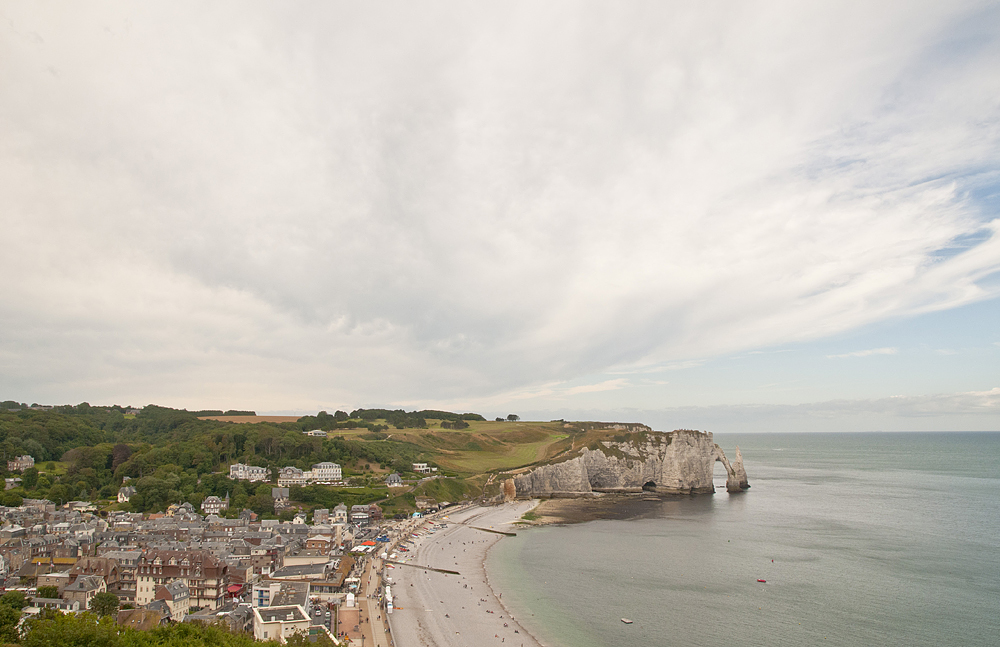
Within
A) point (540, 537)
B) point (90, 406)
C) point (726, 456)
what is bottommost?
point (540, 537)

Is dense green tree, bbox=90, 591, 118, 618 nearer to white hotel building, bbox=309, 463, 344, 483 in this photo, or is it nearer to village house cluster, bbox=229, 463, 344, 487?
village house cluster, bbox=229, 463, 344, 487

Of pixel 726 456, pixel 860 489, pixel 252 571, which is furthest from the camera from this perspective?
pixel 726 456

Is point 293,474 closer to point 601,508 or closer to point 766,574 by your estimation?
point 601,508

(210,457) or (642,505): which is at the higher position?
(210,457)

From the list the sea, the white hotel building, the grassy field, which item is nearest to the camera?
the sea

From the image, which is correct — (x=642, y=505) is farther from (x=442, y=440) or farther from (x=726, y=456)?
(x=442, y=440)

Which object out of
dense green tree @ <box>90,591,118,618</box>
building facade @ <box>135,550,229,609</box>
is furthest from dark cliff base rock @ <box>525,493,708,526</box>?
dense green tree @ <box>90,591,118,618</box>

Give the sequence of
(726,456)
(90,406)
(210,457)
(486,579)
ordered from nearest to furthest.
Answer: (486,579), (210,457), (726,456), (90,406)

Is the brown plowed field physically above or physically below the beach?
above

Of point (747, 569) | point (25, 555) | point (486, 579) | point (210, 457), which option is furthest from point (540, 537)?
point (210, 457)
